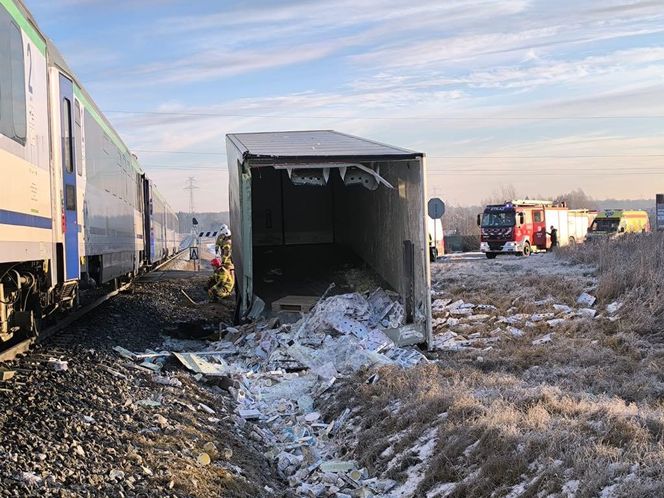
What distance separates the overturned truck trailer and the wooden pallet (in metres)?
0.64

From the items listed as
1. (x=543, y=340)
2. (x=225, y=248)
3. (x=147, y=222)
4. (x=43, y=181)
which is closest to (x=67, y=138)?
(x=43, y=181)

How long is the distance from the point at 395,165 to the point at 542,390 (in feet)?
22.8

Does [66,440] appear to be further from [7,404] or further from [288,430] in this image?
[288,430]

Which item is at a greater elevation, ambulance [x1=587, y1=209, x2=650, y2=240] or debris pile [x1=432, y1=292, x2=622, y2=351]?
ambulance [x1=587, y1=209, x2=650, y2=240]

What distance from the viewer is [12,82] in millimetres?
7082

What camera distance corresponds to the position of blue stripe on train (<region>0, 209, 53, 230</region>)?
6.52 metres

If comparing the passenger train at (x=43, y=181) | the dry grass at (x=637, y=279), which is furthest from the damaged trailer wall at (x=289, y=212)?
the dry grass at (x=637, y=279)

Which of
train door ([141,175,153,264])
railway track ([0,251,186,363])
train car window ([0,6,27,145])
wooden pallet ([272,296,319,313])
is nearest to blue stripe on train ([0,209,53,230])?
train car window ([0,6,27,145])

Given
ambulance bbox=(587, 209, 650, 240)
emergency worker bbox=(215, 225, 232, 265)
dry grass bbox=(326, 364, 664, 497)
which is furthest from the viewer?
ambulance bbox=(587, 209, 650, 240)

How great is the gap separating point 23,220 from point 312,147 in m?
6.90

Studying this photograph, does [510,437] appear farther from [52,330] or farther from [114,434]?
[52,330]

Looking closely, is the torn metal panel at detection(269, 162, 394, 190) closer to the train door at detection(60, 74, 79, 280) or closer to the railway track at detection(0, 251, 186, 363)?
the train door at detection(60, 74, 79, 280)

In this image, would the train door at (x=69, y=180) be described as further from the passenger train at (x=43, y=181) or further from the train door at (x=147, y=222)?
the train door at (x=147, y=222)

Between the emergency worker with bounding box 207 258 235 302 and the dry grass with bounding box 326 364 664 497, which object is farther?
the emergency worker with bounding box 207 258 235 302
